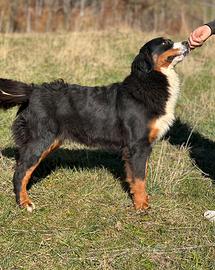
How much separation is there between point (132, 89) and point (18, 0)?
1644 centimetres

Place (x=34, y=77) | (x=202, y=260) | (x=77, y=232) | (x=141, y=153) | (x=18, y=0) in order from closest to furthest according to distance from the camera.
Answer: (x=202, y=260) < (x=77, y=232) < (x=141, y=153) < (x=34, y=77) < (x=18, y=0)

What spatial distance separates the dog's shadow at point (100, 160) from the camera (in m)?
5.58

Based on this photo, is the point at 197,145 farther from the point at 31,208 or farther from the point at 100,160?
the point at 31,208

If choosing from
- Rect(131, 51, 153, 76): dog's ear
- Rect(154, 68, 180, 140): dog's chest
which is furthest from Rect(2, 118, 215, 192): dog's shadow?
Rect(131, 51, 153, 76): dog's ear

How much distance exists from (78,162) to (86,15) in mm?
16214

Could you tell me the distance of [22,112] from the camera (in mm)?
4777

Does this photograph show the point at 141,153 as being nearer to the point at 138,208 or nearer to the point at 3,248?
the point at 138,208

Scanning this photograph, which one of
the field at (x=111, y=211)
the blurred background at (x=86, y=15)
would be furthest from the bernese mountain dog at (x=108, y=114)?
the blurred background at (x=86, y=15)

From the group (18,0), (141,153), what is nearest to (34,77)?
(141,153)

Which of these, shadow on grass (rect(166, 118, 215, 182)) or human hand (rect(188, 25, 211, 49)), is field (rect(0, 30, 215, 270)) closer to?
shadow on grass (rect(166, 118, 215, 182))

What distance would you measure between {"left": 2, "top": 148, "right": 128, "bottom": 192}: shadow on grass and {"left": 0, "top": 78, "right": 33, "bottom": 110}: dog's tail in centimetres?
104

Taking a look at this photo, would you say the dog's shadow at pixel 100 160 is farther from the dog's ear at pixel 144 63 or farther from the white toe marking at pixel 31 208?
the dog's ear at pixel 144 63

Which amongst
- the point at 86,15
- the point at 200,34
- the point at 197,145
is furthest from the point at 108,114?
the point at 86,15

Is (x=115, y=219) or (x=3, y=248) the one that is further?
(x=115, y=219)
